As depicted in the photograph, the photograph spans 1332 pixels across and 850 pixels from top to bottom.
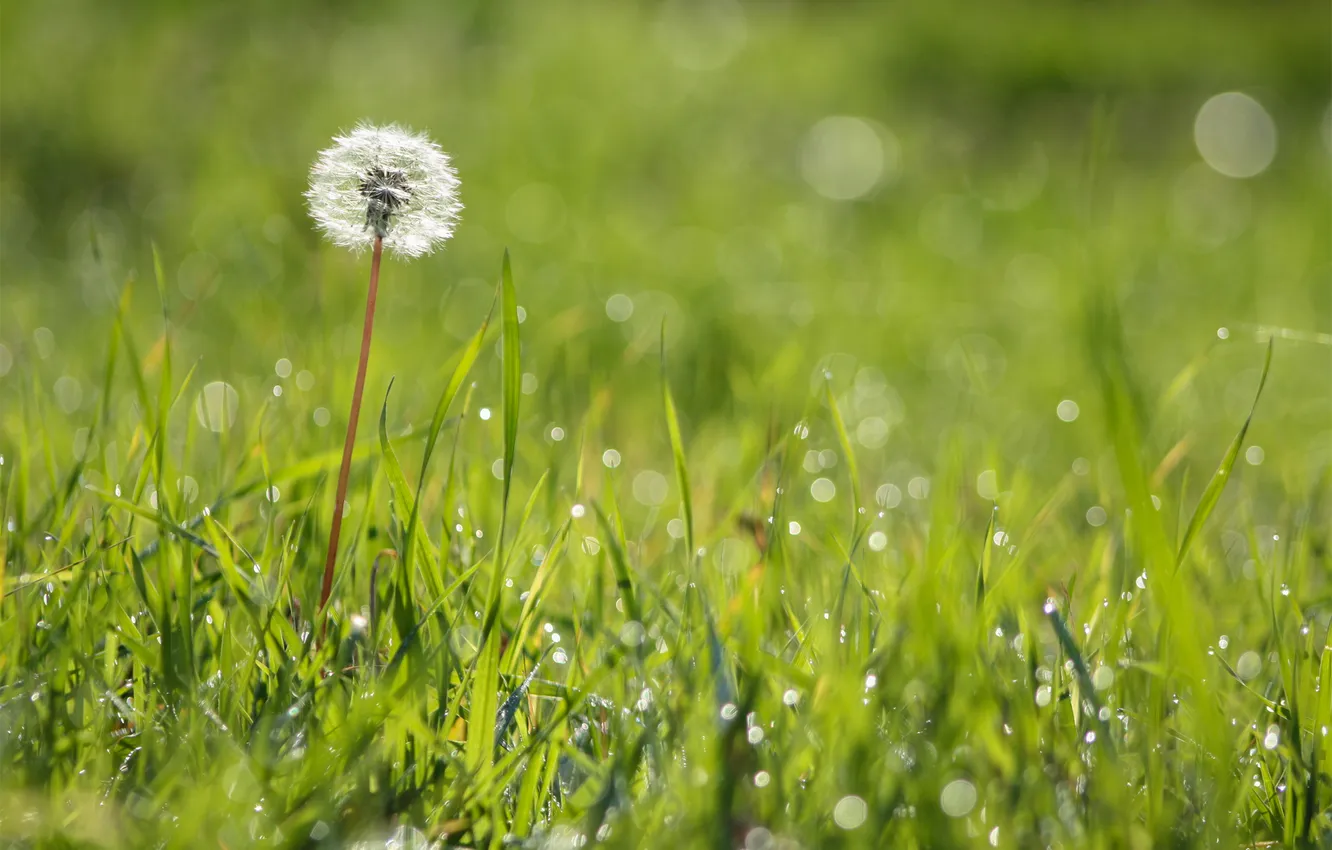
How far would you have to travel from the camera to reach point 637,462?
7.84 ft

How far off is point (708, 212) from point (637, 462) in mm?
2385

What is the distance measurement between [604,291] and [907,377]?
3.31ft

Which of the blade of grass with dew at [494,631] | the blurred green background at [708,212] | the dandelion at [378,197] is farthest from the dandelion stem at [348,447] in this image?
the blurred green background at [708,212]

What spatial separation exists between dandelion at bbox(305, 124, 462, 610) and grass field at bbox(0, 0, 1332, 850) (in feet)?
0.41

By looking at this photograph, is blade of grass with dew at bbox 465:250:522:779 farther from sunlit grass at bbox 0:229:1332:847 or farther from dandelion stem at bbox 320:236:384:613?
dandelion stem at bbox 320:236:384:613

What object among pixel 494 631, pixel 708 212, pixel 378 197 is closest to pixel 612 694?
pixel 494 631

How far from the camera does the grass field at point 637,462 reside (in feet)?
3.34

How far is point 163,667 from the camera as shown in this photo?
1086 millimetres

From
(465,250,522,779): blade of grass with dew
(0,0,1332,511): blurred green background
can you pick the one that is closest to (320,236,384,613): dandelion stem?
(465,250,522,779): blade of grass with dew

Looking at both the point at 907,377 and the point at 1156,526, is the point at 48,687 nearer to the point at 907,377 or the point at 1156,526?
the point at 1156,526

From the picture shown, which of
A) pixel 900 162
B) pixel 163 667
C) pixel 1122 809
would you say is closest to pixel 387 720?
pixel 163 667

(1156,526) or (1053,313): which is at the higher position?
(1053,313)

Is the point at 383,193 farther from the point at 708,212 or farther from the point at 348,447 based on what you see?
the point at 708,212

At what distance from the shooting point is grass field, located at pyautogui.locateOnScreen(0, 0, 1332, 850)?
102 cm
